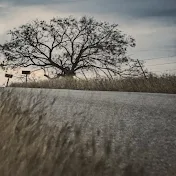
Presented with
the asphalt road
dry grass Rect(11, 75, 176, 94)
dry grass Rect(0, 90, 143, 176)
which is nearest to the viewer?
dry grass Rect(0, 90, 143, 176)

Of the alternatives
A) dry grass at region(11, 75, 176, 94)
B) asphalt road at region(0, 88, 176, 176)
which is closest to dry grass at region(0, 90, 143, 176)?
asphalt road at region(0, 88, 176, 176)

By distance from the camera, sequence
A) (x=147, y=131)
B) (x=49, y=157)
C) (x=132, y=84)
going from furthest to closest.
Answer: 1. (x=132, y=84)
2. (x=147, y=131)
3. (x=49, y=157)

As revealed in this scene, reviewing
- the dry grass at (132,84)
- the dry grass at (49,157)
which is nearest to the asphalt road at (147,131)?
the dry grass at (49,157)

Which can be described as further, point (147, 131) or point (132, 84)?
point (132, 84)

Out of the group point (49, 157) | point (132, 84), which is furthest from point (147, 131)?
point (132, 84)

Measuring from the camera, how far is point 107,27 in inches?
1297

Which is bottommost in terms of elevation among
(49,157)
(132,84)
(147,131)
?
(147,131)

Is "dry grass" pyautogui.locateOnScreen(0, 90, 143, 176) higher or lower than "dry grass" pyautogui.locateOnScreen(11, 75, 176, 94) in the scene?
lower

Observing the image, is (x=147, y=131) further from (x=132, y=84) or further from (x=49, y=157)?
(x=132, y=84)

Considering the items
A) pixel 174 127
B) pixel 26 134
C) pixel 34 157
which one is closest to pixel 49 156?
pixel 34 157

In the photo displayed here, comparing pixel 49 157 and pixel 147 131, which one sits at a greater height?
pixel 49 157

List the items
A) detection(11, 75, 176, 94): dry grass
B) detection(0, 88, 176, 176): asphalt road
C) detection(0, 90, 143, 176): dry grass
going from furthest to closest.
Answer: detection(11, 75, 176, 94): dry grass
detection(0, 88, 176, 176): asphalt road
detection(0, 90, 143, 176): dry grass

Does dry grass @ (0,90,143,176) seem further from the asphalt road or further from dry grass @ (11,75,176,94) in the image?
dry grass @ (11,75,176,94)

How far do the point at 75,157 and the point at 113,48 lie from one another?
101ft
